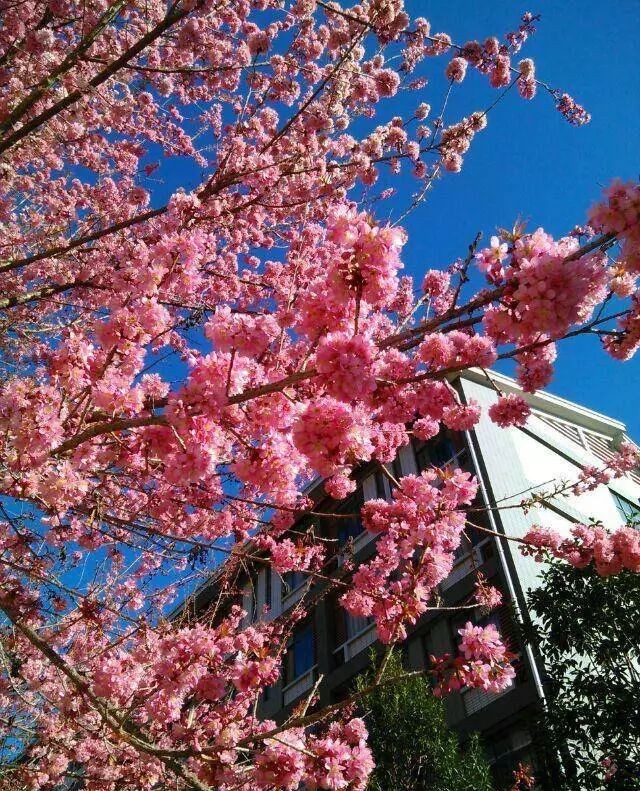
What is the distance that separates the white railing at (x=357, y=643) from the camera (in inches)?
528

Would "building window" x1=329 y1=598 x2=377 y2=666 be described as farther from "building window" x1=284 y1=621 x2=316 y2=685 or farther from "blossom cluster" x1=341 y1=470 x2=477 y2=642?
"blossom cluster" x1=341 y1=470 x2=477 y2=642

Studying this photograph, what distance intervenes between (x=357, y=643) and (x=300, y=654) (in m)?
3.03

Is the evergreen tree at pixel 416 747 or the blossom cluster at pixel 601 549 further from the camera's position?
the evergreen tree at pixel 416 747

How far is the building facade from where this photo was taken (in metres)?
9.71

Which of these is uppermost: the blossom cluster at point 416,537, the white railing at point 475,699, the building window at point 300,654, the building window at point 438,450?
the building window at point 438,450

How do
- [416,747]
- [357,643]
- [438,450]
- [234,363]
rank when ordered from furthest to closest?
[438,450]
[357,643]
[416,747]
[234,363]

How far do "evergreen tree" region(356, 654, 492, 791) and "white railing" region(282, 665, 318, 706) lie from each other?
6441 mm

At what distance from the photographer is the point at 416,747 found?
8.33 m

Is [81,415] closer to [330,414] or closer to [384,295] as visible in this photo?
[330,414]

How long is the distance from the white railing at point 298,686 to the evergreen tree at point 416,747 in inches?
254

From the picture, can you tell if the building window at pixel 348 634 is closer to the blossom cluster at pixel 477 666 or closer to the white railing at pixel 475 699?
the white railing at pixel 475 699

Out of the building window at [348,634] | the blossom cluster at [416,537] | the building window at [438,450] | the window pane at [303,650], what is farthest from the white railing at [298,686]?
the blossom cluster at [416,537]

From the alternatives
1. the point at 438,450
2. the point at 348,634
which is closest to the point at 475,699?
the point at 348,634

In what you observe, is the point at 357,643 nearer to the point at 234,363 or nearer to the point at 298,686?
the point at 298,686
